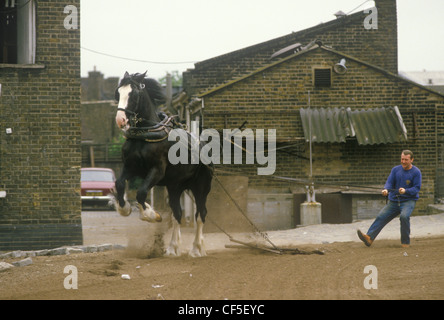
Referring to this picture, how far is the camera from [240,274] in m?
8.91

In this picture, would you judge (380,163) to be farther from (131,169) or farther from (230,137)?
(131,169)

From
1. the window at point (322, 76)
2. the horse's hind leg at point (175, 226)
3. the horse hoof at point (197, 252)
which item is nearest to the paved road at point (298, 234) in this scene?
the horse's hind leg at point (175, 226)

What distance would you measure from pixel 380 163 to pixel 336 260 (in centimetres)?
942

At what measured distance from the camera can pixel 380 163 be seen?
19.1m

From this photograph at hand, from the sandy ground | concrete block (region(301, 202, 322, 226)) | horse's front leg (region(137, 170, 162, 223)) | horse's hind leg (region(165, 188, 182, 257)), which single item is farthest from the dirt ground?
concrete block (region(301, 202, 322, 226))

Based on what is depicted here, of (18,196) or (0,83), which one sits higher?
(0,83)

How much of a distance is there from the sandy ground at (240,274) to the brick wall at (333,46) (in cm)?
1079

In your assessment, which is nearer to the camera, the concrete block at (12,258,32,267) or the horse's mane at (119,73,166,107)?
the concrete block at (12,258,32,267)

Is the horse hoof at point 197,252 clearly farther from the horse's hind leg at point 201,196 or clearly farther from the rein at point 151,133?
the rein at point 151,133

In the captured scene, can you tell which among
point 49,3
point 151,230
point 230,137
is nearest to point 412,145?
point 230,137

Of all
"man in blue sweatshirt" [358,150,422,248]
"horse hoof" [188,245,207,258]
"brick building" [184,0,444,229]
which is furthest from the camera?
"brick building" [184,0,444,229]

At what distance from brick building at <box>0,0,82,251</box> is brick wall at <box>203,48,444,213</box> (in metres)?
5.59

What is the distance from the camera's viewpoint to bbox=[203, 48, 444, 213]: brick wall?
18.8 meters

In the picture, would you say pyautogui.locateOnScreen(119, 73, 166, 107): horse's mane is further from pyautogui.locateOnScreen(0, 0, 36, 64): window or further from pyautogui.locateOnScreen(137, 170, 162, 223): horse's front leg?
pyautogui.locateOnScreen(0, 0, 36, 64): window
